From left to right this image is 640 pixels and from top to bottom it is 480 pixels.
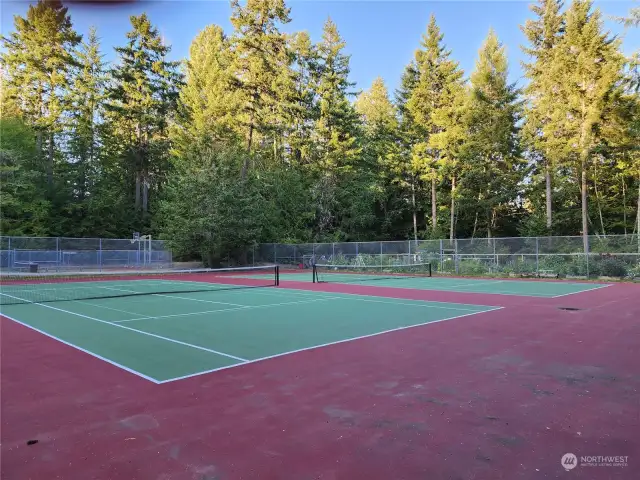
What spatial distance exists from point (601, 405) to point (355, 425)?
2.41 m

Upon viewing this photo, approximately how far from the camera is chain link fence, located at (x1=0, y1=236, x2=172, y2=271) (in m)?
26.1

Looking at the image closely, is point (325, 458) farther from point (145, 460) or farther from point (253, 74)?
point (253, 74)

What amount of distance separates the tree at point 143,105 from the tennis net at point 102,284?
1840 cm

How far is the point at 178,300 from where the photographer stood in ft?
44.5

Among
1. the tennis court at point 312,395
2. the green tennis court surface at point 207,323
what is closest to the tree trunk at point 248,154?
the green tennis court surface at point 207,323

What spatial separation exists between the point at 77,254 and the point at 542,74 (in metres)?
32.8

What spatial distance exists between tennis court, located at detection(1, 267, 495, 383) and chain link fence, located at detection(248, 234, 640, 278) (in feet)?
39.7

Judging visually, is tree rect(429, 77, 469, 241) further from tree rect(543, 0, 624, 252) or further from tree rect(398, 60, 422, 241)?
tree rect(543, 0, 624, 252)

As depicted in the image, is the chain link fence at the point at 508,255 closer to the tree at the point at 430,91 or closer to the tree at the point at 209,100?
the tree at the point at 430,91

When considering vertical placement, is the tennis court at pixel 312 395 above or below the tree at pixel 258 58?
below

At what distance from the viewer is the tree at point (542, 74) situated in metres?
30.3

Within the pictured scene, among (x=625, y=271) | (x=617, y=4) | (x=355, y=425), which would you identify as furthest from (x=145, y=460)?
(x=617, y=4)

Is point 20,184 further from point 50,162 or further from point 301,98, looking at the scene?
point 301,98

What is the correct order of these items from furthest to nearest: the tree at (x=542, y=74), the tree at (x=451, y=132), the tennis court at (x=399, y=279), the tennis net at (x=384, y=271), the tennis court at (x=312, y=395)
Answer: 1. the tree at (x=451, y=132)
2. the tree at (x=542, y=74)
3. the tennis net at (x=384, y=271)
4. the tennis court at (x=399, y=279)
5. the tennis court at (x=312, y=395)
